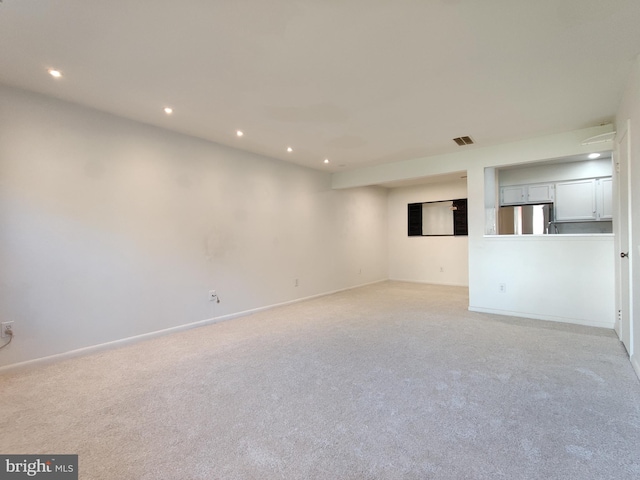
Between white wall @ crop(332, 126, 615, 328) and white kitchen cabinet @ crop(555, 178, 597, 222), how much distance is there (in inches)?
55.2

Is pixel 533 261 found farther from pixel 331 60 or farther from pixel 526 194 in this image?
pixel 331 60

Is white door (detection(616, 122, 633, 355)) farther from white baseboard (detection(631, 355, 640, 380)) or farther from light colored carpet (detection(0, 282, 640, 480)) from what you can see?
light colored carpet (detection(0, 282, 640, 480))

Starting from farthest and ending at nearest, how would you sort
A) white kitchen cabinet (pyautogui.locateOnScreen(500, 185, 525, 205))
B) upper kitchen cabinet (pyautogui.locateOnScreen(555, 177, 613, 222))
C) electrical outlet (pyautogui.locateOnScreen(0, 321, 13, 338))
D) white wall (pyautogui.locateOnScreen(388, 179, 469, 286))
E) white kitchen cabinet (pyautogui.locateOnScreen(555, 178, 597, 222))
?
white wall (pyautogui.locateOnScreen(388, 179, 469, 286)) < white kitchen cabinet (pyautogui.locateOnScreen(500, 185, 525, 205)) < white kitchen cabinet (pyautogui.locateOnScreen(555, 178, 597, 222)) < upper kitchen cabinet (pyautogui.locateOnScreen(555, 177, 613, 222)) < electrical outlet (pyautogui.locateOnScreen(0, 321, 13, 338))

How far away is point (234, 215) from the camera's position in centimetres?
446

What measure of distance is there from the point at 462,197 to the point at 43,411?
24.5 ft

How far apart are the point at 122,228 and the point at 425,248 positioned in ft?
21.0

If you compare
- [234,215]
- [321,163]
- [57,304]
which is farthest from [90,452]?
[321,163]

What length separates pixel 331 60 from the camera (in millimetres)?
2293

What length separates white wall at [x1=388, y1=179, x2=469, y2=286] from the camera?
6.99 metres

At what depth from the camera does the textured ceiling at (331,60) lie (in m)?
1.80

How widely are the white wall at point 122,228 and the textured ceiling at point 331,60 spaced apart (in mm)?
374

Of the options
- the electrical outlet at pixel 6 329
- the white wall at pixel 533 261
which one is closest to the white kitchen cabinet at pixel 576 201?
the white wall at pixel 533 261

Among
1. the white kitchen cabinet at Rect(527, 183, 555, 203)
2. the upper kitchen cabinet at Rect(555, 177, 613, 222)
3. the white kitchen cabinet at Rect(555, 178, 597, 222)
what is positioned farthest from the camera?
the white kitchen cabinet at Rect(527, 183, 555, 203)

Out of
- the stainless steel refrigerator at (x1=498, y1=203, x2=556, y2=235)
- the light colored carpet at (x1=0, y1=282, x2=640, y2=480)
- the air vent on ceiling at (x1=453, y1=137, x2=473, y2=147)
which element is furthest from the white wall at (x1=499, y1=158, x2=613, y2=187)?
the light colored carpet at (x1=0, y1=282, x2=640, y2=480)
